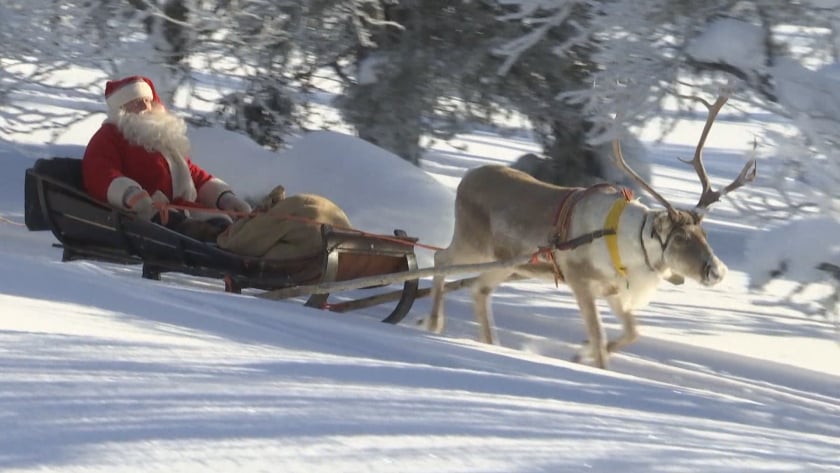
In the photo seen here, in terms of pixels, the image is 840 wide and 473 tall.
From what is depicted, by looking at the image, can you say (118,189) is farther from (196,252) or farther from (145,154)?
(196,252)

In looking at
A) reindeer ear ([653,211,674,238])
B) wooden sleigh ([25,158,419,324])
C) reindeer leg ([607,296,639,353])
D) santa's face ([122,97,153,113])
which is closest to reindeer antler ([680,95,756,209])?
reindeer ear ([653,211,674,238])

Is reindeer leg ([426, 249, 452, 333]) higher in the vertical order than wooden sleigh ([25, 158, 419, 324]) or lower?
lower

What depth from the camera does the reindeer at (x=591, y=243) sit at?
19.8ft

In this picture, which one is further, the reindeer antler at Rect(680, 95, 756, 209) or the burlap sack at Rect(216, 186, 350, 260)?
the burlap sack at Rect(216, 186, 350, 260)

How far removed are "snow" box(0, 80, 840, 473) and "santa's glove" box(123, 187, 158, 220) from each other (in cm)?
67

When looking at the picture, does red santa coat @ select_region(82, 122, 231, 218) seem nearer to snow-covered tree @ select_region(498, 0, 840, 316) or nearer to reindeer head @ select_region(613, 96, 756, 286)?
snow-covered tree @ select_region(498, 0, 840, 316)

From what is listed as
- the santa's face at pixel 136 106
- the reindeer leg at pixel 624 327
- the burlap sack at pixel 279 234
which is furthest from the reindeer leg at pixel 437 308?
the santa's face at pixel 136 106

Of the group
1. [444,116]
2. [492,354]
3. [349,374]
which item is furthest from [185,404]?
[444,116]

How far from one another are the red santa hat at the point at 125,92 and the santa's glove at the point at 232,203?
0.78 meters

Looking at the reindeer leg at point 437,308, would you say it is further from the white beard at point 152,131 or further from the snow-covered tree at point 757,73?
the white beard at point 152,131

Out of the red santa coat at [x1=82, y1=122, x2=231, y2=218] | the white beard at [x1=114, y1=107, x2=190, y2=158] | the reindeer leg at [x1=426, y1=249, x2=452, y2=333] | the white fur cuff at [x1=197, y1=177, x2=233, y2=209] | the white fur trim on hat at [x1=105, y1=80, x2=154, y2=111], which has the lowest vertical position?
the reindeer leg at [x1=426, y1=249, x2=452, y2=333]

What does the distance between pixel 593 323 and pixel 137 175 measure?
3075mm

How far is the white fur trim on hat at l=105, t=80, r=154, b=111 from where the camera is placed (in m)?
7.46

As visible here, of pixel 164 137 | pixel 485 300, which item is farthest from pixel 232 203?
pixel 485 300
